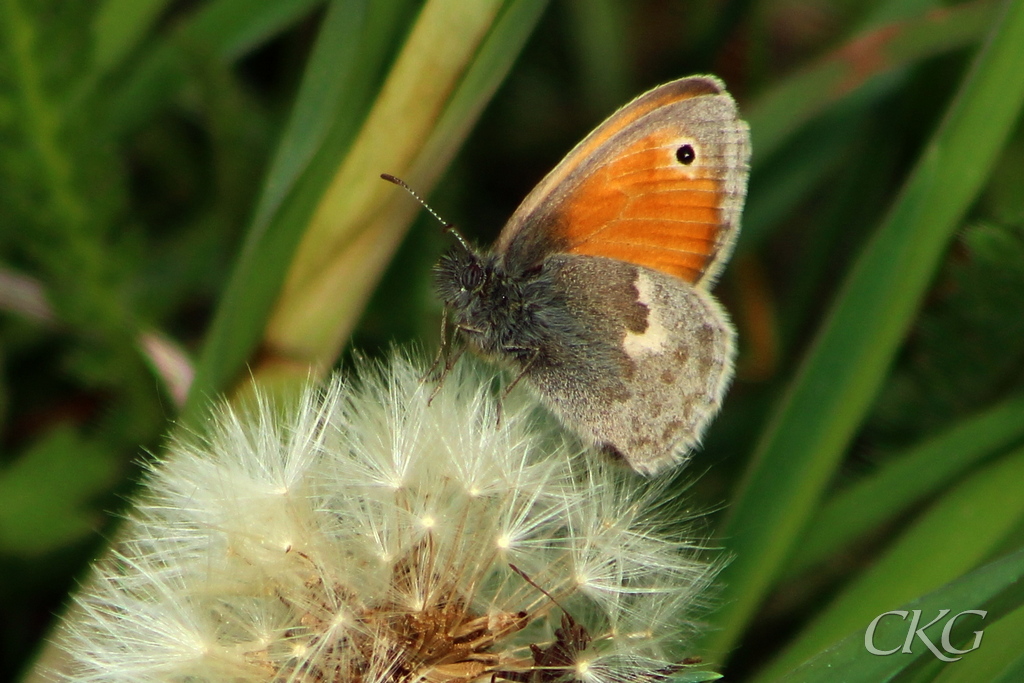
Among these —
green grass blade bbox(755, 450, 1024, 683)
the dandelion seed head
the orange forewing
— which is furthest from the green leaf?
green grass blade bbox(755, 450, 1024, 683)

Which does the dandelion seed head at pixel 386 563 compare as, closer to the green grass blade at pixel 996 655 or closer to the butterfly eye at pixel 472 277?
the butterfly eye at pixel 472 277

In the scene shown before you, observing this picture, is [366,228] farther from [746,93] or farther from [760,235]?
[746,93]

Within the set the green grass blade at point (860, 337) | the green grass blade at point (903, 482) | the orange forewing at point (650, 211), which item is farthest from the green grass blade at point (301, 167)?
the green grass blade at point (903, 482)

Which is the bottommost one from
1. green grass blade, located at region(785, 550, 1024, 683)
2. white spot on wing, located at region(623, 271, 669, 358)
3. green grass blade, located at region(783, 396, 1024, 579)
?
green grass blade, located at region(783, 396, 1024, 579)

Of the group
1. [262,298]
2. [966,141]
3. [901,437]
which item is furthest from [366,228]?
[901,437]

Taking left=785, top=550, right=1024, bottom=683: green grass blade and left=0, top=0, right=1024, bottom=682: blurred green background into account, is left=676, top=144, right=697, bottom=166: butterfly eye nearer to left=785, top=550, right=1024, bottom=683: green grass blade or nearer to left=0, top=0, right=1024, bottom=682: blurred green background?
left=0, top=0, right=1024, bottom=682: blurred green background

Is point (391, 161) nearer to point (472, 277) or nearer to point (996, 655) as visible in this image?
point (472, 277)
